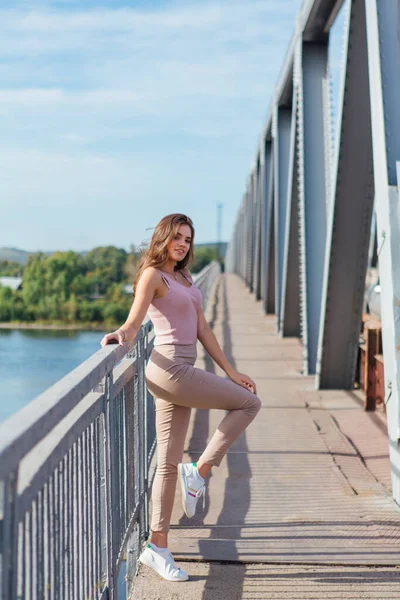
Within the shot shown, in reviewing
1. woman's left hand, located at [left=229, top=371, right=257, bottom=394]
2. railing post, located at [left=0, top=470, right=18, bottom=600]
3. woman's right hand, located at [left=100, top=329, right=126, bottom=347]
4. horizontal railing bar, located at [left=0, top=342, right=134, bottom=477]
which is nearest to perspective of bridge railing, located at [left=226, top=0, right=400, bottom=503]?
woman's left hand, located at [left=229, top=371, right=257, bottom=394]

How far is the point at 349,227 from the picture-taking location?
8.16 m

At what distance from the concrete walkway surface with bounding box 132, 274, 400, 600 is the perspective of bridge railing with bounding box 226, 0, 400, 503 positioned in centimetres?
57

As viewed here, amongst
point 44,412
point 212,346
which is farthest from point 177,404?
point 44,412

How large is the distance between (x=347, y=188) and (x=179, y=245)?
4537mm

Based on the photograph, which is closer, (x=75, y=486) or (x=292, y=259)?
(x=75, y=486)

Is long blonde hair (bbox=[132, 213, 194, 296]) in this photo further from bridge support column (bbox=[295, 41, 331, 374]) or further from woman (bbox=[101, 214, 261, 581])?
bridge support column (bbox=[295, 41, 331, 374])

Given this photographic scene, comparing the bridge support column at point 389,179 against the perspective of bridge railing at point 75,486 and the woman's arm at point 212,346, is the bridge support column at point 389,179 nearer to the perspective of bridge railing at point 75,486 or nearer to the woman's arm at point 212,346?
the woman's arm at point 212,346

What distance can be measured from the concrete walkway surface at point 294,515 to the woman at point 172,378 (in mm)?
323

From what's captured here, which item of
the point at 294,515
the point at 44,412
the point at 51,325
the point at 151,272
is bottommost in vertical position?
the point at 51,325

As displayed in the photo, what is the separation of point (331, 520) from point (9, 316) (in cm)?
2965

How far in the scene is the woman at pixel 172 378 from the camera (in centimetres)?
362

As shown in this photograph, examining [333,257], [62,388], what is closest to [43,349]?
[333,257]

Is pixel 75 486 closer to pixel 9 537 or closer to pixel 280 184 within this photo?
pixel 9 537

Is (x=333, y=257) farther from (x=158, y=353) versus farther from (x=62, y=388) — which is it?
(x=62, y=388)
